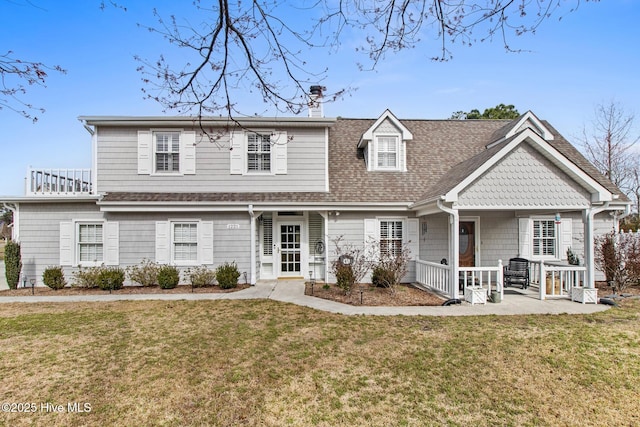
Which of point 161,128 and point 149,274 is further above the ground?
point 161,128

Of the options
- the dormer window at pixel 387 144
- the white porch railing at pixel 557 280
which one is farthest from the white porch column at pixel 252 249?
the white porch railing at pixel 557 280

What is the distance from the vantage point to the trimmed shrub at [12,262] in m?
11.2

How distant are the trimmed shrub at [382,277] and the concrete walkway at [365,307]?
1977 mm

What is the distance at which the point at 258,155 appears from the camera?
12.4 meters

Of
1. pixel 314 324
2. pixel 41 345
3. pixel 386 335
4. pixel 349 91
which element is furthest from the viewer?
pixel 314 324

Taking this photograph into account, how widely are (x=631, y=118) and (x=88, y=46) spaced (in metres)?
31.1

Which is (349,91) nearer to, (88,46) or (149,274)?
(88,46)

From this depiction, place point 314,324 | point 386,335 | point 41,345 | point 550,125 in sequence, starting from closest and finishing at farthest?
point 41,345
point 386,335
point 314,324
point 550,125

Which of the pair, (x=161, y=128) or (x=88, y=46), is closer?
(x=88, y=46)

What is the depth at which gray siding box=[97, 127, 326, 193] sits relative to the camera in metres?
12.0

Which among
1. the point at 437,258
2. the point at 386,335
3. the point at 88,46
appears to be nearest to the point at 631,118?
the point at 437,258

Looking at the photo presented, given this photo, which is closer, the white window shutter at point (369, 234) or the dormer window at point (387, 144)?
the white window shutter at point (369, 234)

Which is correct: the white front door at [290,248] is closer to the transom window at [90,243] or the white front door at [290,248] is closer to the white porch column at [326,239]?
the white porch column at [326,239]

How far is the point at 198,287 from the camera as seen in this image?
451 inches
